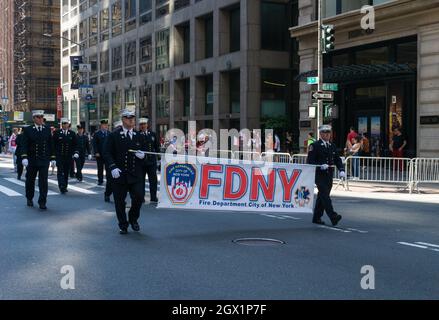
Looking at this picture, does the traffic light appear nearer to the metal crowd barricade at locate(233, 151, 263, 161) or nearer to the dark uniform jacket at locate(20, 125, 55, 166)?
the metal crowd barricade at locate(233, 151, 263, 161)

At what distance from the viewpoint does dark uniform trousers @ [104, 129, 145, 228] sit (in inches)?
399

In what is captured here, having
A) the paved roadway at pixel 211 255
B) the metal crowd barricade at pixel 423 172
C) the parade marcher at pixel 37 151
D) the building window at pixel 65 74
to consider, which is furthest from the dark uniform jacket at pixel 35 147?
the building window at pixel 65 74

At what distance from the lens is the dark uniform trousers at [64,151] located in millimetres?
17281

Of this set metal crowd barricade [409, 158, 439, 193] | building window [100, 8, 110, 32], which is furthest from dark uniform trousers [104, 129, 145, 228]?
building window [100, 8, 110, 32]

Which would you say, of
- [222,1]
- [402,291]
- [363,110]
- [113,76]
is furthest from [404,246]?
[113,76]

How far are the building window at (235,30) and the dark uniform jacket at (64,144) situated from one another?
22794 mm

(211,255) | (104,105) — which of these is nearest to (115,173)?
(211,255)

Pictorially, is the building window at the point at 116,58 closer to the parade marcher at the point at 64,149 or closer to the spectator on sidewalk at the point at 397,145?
the spectator on sidewalk at the point at 397,145

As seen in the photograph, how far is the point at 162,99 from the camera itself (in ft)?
157

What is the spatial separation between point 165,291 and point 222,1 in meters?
35.1

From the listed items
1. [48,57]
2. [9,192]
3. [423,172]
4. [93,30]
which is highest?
[93,30]

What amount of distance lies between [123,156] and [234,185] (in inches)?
86.8

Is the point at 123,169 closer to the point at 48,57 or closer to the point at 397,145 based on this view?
the point at 397,145

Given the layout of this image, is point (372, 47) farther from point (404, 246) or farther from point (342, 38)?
point (404, 246)
